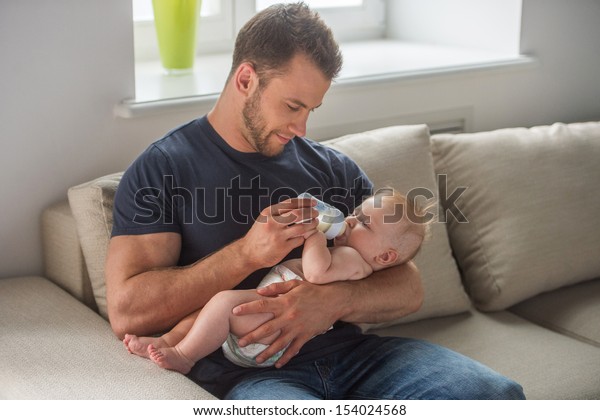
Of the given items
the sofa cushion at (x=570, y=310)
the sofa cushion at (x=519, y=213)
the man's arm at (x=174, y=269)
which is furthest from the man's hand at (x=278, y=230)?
the sofa cushion at (x=570, y=310)

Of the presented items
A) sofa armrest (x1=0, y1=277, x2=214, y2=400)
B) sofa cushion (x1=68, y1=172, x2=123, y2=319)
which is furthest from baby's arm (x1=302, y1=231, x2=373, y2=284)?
sofa cushion (x1=68, y1=172, x2=123, y2=319)

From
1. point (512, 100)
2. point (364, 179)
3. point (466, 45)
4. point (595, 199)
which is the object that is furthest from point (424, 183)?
point (466, 45)

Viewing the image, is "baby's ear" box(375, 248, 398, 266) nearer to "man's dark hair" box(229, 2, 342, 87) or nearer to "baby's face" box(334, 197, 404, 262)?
"baby's face" box(334, 197, 404, 262)

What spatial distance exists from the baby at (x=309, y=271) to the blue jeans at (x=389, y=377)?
63 mm

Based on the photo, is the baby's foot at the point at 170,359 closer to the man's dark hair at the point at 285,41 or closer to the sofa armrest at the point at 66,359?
the sofa armrest at the point at 66,359

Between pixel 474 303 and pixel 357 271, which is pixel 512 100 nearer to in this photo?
pixel 474 303

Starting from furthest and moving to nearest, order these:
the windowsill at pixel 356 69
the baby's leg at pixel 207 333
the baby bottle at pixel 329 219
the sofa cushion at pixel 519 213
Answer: the sofa cushion at pixel 519 213 → the windowsill at pixel 356 69 → the baby bottle at pixel 329 219 → the baby's leg at pixel 207 333

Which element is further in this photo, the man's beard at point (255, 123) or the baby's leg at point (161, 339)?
the man's beard at point (255, 123)

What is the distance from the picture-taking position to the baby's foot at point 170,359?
159cm

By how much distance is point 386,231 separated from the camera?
175cm

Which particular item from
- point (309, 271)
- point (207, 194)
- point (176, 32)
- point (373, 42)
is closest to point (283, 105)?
point (207, 194)

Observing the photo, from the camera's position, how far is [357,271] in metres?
1.77

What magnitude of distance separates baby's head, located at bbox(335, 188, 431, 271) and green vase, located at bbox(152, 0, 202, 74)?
87 centimetres

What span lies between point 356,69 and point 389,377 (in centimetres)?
113
